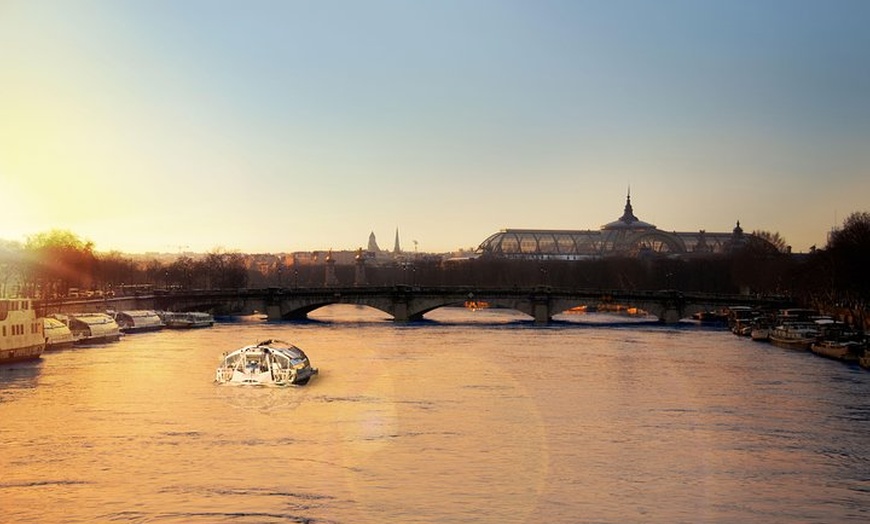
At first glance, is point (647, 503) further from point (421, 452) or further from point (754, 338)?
point (754, 338)

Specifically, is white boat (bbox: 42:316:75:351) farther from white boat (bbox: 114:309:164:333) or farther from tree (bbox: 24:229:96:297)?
tree (bbox: 24:229:96:297)

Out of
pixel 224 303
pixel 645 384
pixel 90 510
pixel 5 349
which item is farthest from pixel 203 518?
pixel 224 303

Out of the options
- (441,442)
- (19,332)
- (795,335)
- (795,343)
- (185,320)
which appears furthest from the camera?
(185,320)

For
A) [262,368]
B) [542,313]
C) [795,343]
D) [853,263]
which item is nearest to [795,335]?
[795,343]

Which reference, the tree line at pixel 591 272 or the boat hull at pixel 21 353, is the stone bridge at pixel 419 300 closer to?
the tree line at pixel 591 272

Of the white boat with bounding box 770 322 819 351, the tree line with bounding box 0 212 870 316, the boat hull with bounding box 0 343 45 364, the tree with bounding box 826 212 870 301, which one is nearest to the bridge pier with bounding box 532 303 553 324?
the tree line with bounding box 0 212 870 316

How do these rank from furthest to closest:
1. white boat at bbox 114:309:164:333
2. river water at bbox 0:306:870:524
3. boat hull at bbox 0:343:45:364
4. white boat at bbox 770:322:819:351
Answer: white boat at bbox 114:309:164:333, white boat at bbox 770:322:819:351, boat hull at bbox 0:343:45:364, river water at bbox 0:306:870:524

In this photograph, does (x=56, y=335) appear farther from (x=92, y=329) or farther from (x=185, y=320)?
(x=185, y=320)
